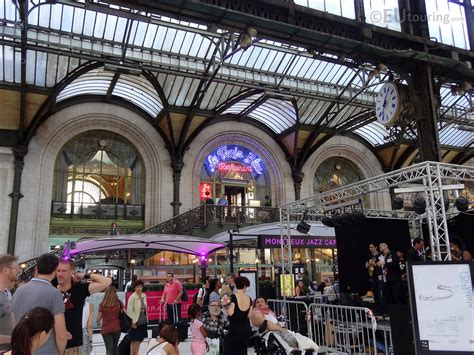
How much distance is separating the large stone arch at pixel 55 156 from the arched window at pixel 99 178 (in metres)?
0.53

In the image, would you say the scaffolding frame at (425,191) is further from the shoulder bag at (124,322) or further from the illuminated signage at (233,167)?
the illuminated signage at (233,167)

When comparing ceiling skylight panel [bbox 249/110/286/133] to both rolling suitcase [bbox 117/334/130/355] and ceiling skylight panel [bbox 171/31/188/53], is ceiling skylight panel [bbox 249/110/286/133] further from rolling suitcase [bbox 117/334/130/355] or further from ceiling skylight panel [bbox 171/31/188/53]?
rolling suitcase [bbox 117/334/130/355]

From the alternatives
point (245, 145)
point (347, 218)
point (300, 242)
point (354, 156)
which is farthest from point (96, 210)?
point (354, 156)

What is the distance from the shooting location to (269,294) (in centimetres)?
1406

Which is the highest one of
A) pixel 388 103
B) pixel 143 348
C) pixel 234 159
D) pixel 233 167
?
pixel 234 159

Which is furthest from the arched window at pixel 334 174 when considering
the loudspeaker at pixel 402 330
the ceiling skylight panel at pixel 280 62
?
the loudspeaker at pixel 402 330

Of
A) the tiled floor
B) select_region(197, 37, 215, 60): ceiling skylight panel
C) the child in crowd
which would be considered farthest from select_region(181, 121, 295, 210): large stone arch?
the child in crowd

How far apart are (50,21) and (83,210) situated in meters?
9.65

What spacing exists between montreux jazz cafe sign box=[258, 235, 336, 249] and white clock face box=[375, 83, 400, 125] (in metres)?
5.41

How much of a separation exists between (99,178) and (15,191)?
13.9 ft

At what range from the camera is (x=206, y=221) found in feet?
66.2

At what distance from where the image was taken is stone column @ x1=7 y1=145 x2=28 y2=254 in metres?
19.7

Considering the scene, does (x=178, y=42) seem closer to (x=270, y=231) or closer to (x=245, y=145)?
(x=245, y=145)

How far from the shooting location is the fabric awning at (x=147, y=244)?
13.4m
